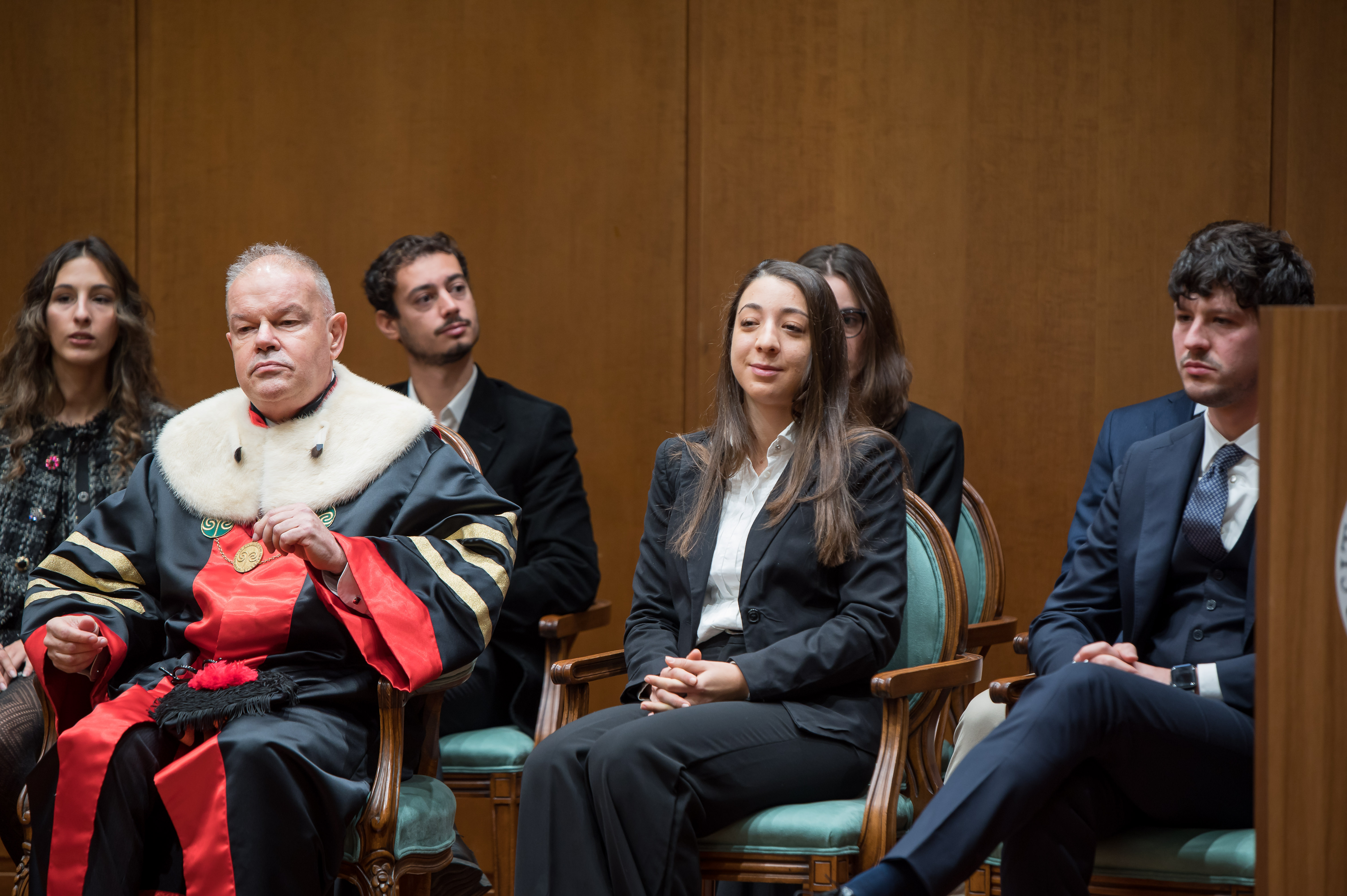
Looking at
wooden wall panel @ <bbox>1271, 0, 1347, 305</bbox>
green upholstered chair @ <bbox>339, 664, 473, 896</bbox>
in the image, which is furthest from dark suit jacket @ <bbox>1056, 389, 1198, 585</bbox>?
green upholstered chair @ <bbox>339, 664, 473, 896</bbox>

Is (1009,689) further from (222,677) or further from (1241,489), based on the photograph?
(222,677)

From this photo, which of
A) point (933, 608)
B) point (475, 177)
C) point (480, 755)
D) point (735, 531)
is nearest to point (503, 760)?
point (480, 755)

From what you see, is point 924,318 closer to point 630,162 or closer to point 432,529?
point 630,162

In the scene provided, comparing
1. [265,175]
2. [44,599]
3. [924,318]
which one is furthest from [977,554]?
[265,175]

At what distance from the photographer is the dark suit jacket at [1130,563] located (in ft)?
7.54

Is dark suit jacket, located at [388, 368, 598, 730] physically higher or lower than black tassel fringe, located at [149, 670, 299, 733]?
higher

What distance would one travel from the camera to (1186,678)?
216cm

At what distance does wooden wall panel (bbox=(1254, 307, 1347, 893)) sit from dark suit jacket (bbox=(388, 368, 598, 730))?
178cm

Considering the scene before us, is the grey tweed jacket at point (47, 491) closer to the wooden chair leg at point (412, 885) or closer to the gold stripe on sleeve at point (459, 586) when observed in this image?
the gold stripe on sleeve at point (459, 586)

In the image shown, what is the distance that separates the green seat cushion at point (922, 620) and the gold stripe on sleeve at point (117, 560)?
4.92ft

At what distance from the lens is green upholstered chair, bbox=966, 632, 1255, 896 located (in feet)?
6.49

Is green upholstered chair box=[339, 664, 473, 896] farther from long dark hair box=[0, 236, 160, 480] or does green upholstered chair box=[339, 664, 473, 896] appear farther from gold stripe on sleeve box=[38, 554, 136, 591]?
long dark hair box=[0, 236, 160, 480]

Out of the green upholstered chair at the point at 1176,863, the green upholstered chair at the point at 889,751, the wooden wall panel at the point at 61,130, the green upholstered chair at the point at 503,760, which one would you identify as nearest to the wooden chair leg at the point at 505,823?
the green upholstered chair at the point at 503,760

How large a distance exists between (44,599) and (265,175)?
1.98 meters
